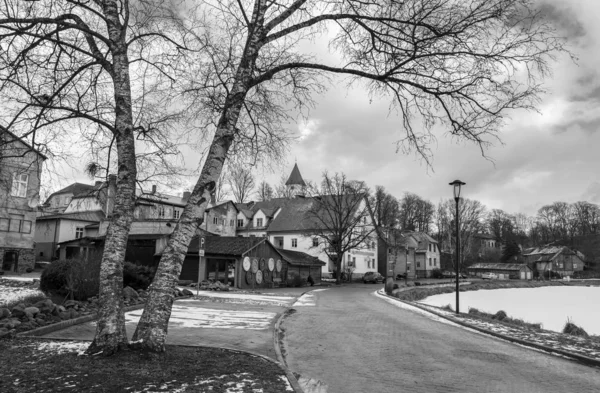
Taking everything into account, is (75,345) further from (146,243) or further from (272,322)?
(146,243)

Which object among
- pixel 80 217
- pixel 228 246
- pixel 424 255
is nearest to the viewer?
pixel 228 246

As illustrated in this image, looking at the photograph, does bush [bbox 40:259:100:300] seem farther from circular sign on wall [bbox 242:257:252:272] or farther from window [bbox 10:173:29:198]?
circular sign on wall [bbox 242:257:252:272]

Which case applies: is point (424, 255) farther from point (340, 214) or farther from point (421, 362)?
point (421, 362)

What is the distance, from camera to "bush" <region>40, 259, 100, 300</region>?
14555 mm

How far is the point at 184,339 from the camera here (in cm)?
940

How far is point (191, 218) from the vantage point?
22.8ft

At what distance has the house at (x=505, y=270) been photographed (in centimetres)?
8038

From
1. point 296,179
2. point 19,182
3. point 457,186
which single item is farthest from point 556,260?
point 19,182

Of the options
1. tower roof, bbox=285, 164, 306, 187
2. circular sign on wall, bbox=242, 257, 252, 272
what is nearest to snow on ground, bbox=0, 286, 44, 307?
circular sign on wall, bbox=242, 257, 252, 272

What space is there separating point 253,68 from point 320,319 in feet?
30.3

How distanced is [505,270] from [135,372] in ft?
281

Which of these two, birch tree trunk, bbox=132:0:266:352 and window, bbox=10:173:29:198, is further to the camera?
window, bbox=10:173:29:198

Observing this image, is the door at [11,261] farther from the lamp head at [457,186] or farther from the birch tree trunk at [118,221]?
the birch tree trunk at [118,221]

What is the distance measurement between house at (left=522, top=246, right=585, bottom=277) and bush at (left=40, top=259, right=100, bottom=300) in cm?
8863
